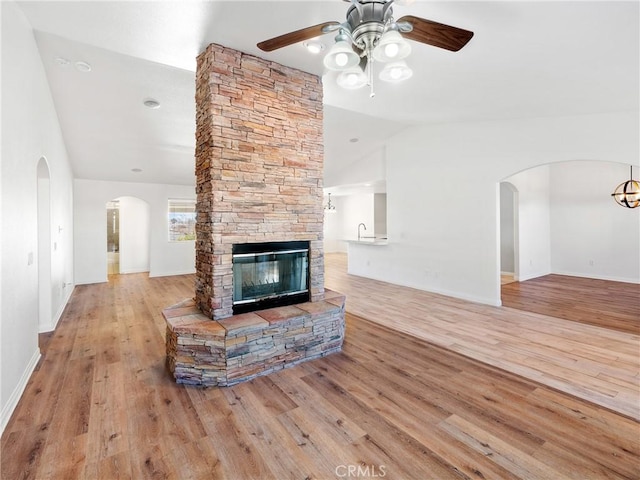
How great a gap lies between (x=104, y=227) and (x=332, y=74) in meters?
6.68

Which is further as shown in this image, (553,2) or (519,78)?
(519,78)

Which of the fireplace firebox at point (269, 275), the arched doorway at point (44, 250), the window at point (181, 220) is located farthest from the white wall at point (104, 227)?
the fireplace firebox at point (269, 275)

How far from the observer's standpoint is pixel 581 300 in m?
5.32

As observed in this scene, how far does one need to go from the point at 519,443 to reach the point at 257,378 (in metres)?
2.00

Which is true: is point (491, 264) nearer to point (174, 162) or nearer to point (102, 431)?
point (102, 431)

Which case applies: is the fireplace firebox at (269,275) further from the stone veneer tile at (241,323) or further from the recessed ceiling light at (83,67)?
the recessed ceiling light at (83,67)

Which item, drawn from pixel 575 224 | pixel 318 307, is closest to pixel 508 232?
pixel 575 224

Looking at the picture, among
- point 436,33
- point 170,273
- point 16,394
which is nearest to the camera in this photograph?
point 436,33

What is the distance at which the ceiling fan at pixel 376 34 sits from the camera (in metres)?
1.86

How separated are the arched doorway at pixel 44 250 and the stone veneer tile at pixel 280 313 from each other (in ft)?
9.73

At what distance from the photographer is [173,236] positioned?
27.3ft

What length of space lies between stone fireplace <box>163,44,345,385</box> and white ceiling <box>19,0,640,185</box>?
0.42 m

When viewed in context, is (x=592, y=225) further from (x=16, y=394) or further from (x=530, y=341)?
(x=16, y=394)

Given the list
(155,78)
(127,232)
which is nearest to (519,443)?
(155,78)
